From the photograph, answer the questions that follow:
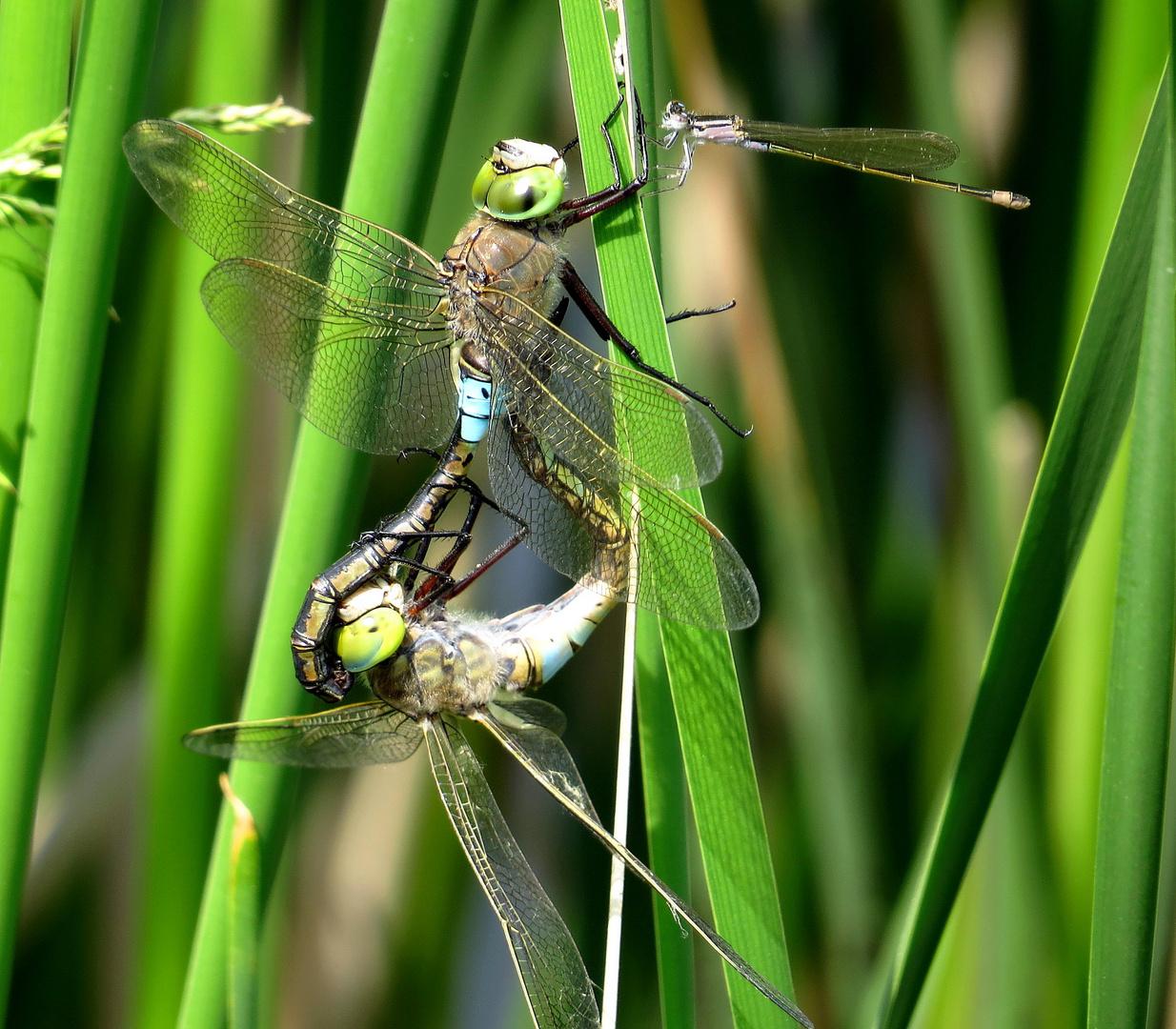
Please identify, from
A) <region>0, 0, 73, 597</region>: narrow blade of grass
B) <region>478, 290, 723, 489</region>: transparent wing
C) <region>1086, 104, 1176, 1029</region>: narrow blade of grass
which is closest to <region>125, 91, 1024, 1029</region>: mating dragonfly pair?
<region>478, 290, 723, 489</region>: transparent wing

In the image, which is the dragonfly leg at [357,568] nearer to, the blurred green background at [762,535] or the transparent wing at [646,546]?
the transparent wing at [646,546]

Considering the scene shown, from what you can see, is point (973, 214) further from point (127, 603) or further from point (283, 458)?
point (127, 603)

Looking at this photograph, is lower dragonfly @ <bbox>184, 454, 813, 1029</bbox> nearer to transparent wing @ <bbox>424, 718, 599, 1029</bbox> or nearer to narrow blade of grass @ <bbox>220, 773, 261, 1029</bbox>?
transparent wing @ <bbox>424, 718, 599, 1029</bbox>

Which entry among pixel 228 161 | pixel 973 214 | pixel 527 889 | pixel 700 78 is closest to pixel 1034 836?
pixel 527 889

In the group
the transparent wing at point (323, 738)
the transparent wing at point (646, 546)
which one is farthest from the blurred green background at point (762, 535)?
the transparent wing at point (646, 546)

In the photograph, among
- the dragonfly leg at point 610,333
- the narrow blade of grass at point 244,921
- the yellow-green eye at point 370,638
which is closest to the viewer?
the narrow blade of grass at point 244,921

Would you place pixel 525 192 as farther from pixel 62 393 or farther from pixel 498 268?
pixel 62 393
